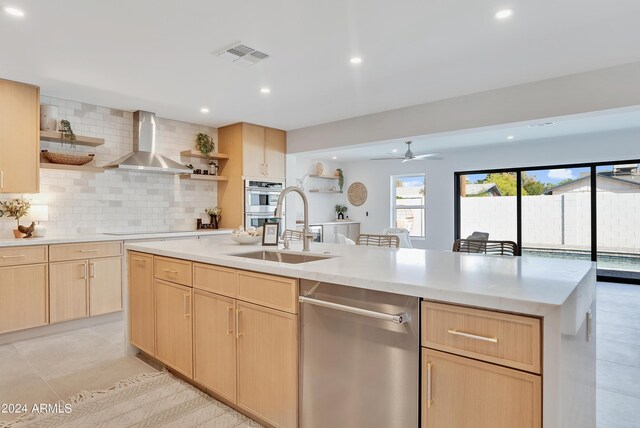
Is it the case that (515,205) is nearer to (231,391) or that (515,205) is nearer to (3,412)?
(231,391)

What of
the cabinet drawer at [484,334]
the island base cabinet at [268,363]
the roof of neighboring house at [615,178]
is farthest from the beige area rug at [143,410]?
the roof of neighboring house at [615,178]

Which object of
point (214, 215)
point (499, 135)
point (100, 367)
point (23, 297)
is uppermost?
point (499, 135)

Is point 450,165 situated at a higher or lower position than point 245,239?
higher

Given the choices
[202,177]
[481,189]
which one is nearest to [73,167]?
[202,177]

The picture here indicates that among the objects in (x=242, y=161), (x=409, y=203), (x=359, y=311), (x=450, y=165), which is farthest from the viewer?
(x=409, y=203)

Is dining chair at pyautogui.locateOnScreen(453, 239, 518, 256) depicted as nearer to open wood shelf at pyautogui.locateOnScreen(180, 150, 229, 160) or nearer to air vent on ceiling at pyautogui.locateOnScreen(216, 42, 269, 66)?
air vent on ceiling at pyautogui.locateOnScreen(216, 42, 269, 66)

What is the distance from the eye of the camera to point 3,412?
2.20m

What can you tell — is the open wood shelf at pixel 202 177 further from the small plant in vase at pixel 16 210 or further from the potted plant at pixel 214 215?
the small plant in vase at pixel 16 210

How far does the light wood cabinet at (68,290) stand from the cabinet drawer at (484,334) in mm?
3799

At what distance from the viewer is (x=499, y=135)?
19.7 ft

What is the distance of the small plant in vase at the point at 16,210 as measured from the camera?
3.77 metres

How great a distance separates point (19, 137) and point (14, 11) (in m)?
1.74

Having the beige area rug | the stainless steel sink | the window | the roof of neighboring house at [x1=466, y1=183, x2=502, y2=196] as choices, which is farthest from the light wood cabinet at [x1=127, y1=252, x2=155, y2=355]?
the roof of neighboring house at [x1=466, y1=183, x2=502, y2=196]

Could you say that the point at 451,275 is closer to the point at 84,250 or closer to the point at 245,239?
the point at 245,239
